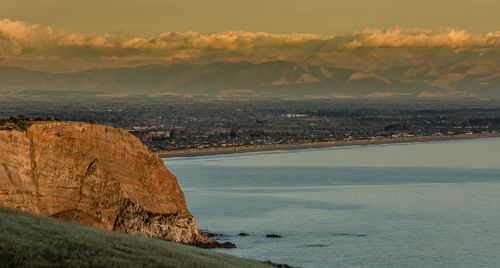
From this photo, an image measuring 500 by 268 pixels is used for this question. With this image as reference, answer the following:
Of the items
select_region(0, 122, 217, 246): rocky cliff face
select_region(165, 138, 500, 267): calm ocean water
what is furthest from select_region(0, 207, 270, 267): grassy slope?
select_region(165, 138, 500, 267): calm ocean water

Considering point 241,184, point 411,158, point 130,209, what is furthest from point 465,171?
point 130,209

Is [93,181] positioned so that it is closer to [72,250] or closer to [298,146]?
[72,250]

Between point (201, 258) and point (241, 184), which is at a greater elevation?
point (201, 258)

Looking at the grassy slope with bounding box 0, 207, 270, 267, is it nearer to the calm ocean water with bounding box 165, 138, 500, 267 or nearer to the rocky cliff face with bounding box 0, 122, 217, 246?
the rocky cliff face with bounding box 0, 122, 217, 246

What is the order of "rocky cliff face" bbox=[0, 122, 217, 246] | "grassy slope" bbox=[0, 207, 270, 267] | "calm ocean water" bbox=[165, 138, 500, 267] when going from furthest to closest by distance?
1. "calm ocean water" bbox=[165, 138, 500, 267]
2. "rocky cliff face" bbox=[0, 122, 217, 246]
3. "grassy slope" bbox=[0, 207, 270, 267]

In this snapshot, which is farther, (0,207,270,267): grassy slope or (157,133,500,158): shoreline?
(157,133,500,158): shoreline

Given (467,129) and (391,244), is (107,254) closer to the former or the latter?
(391,244)
